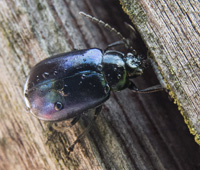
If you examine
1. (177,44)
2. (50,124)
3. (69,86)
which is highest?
(69,86)

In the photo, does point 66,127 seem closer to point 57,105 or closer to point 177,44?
point 57,105

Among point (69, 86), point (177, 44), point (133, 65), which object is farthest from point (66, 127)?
point (177, 44)

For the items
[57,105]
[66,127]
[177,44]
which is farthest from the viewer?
[66,127]

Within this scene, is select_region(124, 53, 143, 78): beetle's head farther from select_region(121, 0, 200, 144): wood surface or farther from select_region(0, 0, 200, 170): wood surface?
select_region(121, 0, 200, 144): wood surface

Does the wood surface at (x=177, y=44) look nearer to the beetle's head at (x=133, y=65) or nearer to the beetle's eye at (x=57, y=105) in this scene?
the beetle's head at (x=133, y=65)

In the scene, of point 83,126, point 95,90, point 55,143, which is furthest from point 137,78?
point 55,143

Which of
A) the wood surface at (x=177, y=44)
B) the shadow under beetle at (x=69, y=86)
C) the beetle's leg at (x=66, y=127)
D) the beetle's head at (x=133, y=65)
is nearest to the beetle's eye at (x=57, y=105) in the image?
the shadow under beetle at (x=69, y=86)

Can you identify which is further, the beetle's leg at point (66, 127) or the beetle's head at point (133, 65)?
the beetle's head at point (133, 65)

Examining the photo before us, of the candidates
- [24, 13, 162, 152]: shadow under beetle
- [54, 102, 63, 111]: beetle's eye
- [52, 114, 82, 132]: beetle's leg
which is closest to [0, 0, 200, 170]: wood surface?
[52, 114, 82, 132]: beetle's leg
